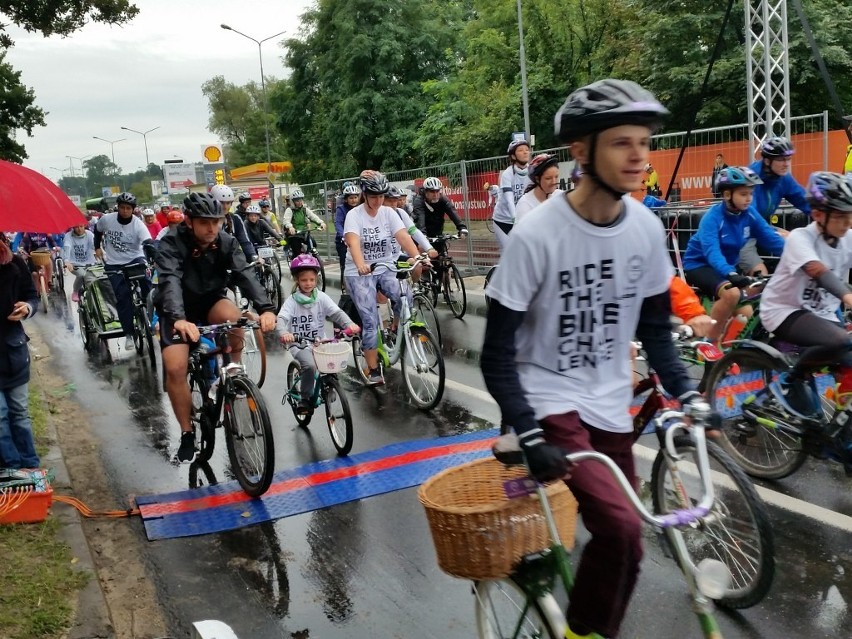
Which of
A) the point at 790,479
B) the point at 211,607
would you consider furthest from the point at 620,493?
the point at 790,479

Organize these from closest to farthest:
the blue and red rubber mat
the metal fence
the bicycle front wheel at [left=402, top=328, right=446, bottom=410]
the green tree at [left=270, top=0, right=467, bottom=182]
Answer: the blue and red rubber mat
the bicycle front wheel at [left=402, top=328, right=446, bottom=410]
the metal fence
the green tree at [left=270, top=0, right=467, bottom=182]

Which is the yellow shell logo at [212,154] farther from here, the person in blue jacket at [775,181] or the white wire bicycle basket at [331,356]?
the white wire bicycle basket at [331,356]

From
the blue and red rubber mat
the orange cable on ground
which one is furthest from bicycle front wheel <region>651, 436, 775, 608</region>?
the orange cable on ground

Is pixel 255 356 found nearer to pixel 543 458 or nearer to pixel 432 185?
pixel 432 185

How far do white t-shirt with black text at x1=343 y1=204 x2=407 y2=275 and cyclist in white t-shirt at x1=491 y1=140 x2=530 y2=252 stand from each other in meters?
2.18

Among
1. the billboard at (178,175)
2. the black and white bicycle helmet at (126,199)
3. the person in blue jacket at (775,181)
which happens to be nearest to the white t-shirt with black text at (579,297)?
the person in blue jacket at (775,181)

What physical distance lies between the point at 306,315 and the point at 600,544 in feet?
16.4

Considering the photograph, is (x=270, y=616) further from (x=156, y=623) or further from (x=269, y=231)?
(x=269, y=231)

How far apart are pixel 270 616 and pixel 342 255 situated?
31.8 ft

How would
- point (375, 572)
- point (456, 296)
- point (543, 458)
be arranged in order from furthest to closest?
point (456, 296) < point (375, 572) < point (543, 458)

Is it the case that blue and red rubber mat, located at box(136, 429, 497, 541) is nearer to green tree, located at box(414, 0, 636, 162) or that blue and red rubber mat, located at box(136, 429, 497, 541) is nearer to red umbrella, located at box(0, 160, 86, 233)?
red umbrella, located at box(0, 160, 86, 233)

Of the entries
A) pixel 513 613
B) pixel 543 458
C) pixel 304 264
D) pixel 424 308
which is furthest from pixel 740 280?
pixel 543 458

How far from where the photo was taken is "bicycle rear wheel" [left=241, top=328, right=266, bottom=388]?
9.18 m

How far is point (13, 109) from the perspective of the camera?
2831cm
